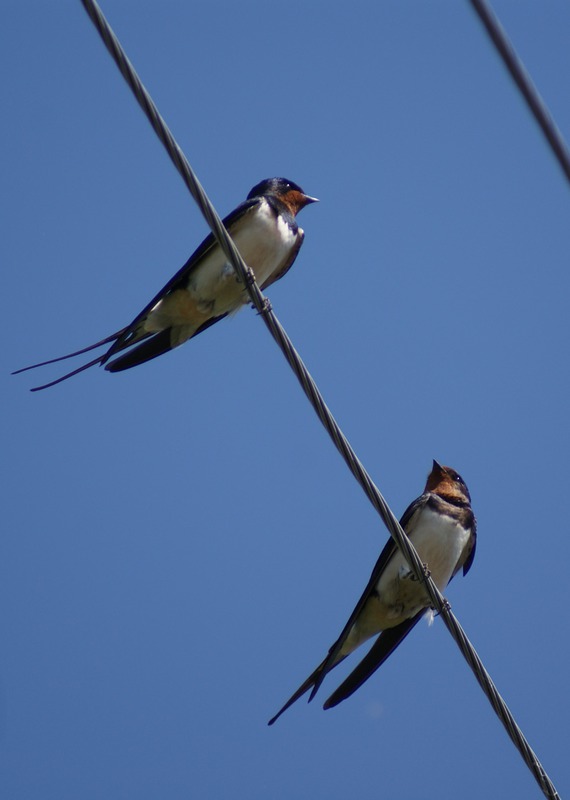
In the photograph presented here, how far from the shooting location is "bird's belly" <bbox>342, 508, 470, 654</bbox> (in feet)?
14.6

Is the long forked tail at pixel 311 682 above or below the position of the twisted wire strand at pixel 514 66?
below

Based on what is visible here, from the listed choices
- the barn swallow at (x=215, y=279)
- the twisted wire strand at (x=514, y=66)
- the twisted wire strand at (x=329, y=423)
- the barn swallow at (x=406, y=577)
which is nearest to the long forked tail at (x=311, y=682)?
the barn swallow at (x=406, y=577)

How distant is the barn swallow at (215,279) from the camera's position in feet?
15.1

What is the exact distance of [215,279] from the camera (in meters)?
4.58

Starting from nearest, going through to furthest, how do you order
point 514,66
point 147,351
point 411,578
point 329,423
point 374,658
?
point 514,66
point 329,423
point 411,578
point 374,658
point 147,351

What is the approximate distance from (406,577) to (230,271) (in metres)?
1.46

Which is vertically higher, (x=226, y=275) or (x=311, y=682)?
(x=226, y=275)

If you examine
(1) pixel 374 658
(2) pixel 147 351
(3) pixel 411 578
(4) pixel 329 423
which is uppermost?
(2) pixel 147 351

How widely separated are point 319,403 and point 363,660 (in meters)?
1.95

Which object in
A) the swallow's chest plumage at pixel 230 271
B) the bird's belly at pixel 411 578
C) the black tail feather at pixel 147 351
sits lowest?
the bird's belly at pixel 411 578

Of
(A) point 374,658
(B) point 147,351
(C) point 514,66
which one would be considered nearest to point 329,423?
(C) point 514,66

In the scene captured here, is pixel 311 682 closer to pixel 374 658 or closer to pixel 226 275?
pixel 374 658

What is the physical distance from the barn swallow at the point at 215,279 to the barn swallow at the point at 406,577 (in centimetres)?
123

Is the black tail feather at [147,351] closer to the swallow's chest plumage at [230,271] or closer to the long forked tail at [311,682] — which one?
the swallow's chest plumage at [230,271]
